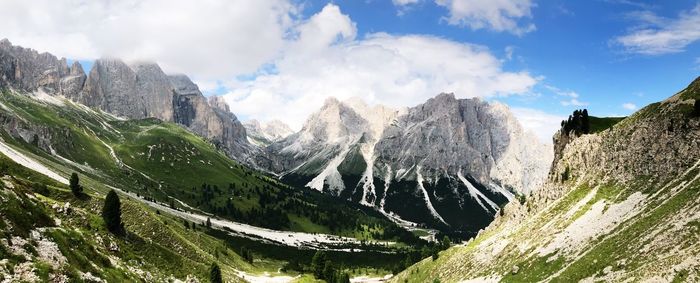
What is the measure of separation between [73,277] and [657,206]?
7964 centimetres

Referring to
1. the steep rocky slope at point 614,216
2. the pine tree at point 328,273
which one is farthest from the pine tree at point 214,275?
the pine tree at point 328,273

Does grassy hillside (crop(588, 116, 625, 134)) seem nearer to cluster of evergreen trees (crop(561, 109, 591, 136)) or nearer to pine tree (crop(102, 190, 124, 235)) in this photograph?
cluster of evergreen trees (crop(561, 109, 591, 136))

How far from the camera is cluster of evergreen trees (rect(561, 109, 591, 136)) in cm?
13119

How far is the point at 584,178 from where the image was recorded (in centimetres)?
10962

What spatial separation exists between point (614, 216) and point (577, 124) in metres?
58.2

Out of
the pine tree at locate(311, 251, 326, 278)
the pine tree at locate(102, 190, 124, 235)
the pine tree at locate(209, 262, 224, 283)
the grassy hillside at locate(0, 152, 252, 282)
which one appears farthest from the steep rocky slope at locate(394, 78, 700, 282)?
the pine tree at locate(102, 190, 124, 235)

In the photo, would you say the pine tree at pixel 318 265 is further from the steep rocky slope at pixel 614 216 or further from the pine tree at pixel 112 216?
the pine tree at pixel 112 216

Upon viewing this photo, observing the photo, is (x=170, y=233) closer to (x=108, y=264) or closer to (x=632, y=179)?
(x=108, y=264)

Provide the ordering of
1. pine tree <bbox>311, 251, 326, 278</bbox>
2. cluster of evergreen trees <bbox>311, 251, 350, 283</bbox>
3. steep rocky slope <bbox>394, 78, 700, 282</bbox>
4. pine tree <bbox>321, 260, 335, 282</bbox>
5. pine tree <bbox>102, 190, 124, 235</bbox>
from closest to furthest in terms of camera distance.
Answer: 1. steep rocky slope <bbox>394, 78, 700, 282</bbox>
2. pine tree <bbox>102, 190, 124, 235</bbox>
3. cluster of evergreen trees <bbox>311, 251, 350, 283</bbox>
4. pine tree <bbox>321, 260, 335, 282</bbox>
5. pine tree <bbox>311, 251, 326, 278</bbox>

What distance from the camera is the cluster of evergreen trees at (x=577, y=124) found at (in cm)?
13119

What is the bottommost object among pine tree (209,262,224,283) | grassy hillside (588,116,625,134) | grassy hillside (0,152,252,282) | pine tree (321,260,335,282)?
pine tree (321,260,335,282)

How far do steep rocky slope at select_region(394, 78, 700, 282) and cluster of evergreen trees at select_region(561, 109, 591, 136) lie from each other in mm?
2933

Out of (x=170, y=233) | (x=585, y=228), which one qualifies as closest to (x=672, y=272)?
(x=585, y=228)

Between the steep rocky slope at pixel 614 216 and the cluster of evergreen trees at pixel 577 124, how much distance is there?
2.93 m
